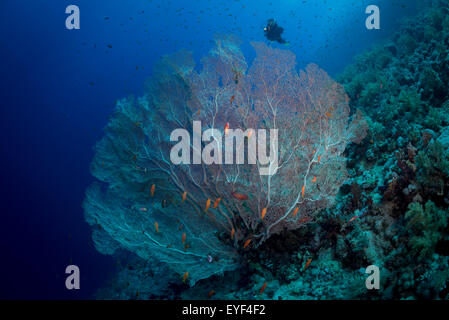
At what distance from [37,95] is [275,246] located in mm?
45744

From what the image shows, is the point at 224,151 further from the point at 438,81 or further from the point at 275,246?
the point at 438,81

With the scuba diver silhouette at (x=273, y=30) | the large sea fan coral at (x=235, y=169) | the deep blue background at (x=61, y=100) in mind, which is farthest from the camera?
the deep blue background at (x=61, y=100)

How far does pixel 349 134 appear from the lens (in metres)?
4.17

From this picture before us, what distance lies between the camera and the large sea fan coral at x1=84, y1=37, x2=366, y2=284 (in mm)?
3695

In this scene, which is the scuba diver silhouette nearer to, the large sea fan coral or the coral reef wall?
the large sea fan coral

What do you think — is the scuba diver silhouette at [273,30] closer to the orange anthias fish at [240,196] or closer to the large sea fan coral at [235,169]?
the large sea fan coral at [235,169]

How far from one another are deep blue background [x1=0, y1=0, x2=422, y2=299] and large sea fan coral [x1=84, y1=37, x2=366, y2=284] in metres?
13.2

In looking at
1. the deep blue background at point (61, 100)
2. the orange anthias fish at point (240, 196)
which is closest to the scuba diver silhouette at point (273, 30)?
the orange anthias fish at point (240, 196)

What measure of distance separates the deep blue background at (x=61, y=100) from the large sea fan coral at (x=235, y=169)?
13.2 metres

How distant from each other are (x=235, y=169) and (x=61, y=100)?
45.3 metres

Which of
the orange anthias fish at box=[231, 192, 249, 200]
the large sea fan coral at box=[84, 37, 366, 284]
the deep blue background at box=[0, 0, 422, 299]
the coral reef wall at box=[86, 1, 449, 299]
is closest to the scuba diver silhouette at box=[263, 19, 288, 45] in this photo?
the large sea fan coral at box=[84, 37, 366, 284]

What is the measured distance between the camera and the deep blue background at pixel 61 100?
878 inches
